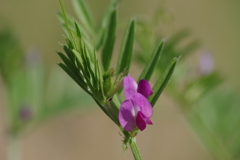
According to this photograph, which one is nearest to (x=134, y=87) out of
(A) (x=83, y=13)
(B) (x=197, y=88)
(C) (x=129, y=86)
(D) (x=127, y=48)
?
(C) (x=129, y=86)

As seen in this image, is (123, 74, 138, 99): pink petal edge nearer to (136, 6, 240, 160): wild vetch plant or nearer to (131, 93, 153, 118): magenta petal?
(131, 93, 153, 118): magenta petal

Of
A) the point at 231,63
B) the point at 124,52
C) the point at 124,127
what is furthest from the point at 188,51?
the point at 231,63

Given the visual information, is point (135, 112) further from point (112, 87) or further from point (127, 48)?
point (127, 48)

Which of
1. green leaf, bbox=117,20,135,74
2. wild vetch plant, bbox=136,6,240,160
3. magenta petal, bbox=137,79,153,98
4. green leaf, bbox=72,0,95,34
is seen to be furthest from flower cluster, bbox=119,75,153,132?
wild vetch plant, bbox=136,6,240,160

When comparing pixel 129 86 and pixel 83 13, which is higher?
pixel 83 13

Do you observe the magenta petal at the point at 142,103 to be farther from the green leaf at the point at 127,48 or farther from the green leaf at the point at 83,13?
the green leaf at the point at 83,13

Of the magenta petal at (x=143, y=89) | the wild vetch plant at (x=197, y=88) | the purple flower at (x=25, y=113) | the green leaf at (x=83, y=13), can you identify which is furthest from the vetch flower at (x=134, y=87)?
the purple flower at (x=25, y=113)
